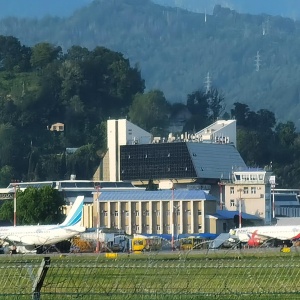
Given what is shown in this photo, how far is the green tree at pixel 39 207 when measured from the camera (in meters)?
108

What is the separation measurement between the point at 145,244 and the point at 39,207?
79.0 ft

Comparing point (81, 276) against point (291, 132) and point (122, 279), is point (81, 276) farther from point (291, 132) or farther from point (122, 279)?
point (291, 132)

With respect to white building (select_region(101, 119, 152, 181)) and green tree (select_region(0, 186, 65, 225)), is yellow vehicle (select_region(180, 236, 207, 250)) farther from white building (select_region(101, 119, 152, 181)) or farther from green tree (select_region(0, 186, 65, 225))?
white building (select_region(101, 119, 152, 181))

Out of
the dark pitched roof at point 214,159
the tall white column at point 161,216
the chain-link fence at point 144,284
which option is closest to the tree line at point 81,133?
the dark pitched roof at point 214,159

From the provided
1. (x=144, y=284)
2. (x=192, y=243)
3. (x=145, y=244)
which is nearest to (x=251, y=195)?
(x=192, y=243)

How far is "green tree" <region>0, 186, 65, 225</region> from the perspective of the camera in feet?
354

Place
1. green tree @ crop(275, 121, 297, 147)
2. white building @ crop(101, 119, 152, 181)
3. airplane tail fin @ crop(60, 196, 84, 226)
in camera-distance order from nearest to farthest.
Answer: airplane tail fin @ crop(60, 196, 84, 226), white building @ crop(101, 119, 152, 181), green tree @ crop(275, 121, 297, 147)

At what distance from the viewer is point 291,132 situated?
19088 cm

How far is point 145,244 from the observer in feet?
283

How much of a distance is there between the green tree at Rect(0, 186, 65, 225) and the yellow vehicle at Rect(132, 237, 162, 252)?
19455mm

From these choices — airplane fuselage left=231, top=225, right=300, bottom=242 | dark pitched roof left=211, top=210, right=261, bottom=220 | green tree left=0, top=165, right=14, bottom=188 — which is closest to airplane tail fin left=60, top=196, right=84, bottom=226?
airplane fuselage left=231, top=225, right=300, bottom=242

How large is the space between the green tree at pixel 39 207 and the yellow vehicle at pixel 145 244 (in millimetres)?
19455

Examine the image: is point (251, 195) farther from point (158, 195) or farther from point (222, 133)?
point (222, 133)

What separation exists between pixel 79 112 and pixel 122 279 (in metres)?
166
